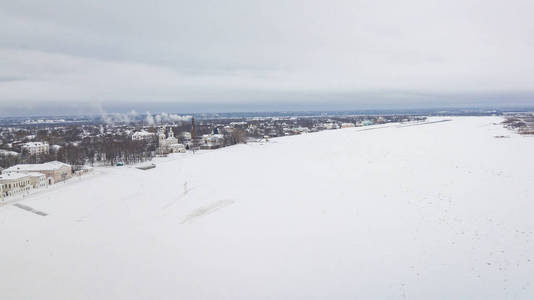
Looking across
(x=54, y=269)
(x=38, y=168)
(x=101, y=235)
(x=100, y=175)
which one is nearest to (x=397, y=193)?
(x=101, y=235)

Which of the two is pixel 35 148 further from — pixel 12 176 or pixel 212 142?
pixel 12 176

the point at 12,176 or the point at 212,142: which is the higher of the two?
the point at 12,176

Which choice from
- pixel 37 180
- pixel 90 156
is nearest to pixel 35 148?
pixel 90 156

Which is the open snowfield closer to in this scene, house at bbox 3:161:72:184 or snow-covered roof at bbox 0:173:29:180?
snow-covered roof at bbox 0:173:29:180

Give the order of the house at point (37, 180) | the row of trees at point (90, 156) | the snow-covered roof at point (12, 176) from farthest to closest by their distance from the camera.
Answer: the row of trees at point (90, 156) < the house at point (37, 180) < the snow-covered roof at point (12, 176)

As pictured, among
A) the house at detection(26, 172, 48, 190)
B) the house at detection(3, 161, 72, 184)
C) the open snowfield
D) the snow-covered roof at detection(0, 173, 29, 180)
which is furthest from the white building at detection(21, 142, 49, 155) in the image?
the open snowfield

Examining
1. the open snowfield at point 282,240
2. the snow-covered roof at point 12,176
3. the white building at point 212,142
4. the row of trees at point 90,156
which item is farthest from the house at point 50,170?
the white building at point 212,142

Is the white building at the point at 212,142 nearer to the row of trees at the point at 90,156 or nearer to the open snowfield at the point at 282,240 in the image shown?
the row of trees at the point at 90,156

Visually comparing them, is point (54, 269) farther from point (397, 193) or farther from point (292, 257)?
point (397, 193)

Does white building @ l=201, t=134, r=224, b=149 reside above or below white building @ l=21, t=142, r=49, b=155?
below
